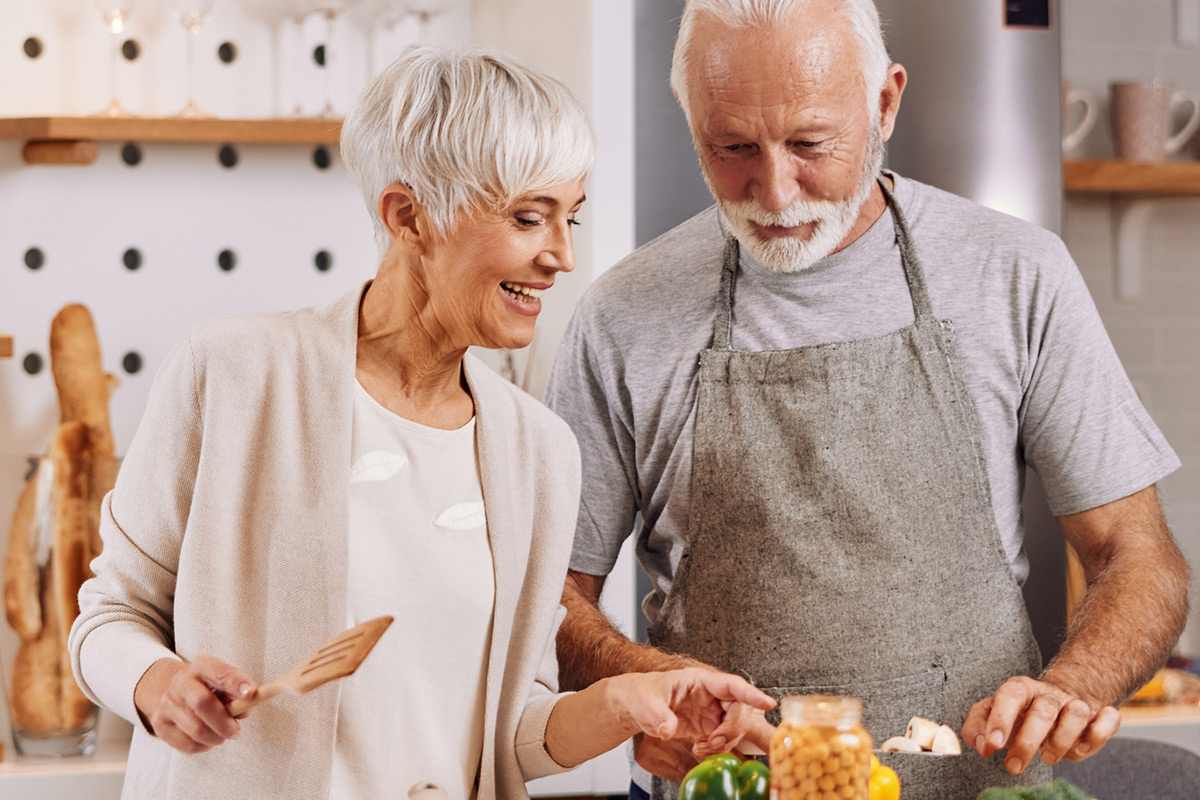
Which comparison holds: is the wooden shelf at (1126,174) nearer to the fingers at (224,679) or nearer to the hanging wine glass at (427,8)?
the hanging wine glass at (427,8)

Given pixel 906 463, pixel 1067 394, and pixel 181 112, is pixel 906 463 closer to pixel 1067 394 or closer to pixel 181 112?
pixel 1067 394

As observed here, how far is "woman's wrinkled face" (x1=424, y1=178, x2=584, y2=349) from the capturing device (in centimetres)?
108

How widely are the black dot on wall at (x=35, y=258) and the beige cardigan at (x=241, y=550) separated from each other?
1.02m

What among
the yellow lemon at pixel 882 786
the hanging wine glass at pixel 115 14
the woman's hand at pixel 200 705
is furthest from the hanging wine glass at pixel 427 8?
the yellow lemon at pixel 882 786

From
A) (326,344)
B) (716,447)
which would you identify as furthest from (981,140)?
(326,344)

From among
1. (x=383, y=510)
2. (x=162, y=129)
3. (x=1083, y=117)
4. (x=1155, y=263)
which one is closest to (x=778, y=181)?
(x=383, y=510)

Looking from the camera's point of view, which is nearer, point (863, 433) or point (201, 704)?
point (201, 704)

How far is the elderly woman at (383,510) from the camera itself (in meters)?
1.04

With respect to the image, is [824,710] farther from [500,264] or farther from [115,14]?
[115,14]

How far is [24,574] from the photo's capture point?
67.2 inches

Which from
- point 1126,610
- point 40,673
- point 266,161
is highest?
point 266,161

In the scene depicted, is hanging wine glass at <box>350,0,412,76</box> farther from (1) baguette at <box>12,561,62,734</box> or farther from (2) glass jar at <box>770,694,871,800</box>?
(2) glass jar at <box>770,694,871,800</box>

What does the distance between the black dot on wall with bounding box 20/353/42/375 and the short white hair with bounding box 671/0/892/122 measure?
3.94ft

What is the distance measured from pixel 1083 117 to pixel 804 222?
1.49 meters
